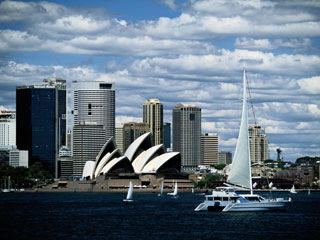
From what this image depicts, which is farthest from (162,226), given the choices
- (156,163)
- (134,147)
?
(156,163)

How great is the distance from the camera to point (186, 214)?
8700 cm

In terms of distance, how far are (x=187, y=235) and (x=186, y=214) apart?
25622mm

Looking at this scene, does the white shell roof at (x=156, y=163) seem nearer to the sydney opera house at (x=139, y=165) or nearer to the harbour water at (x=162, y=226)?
the sydney opera house at (x=139, y=165)

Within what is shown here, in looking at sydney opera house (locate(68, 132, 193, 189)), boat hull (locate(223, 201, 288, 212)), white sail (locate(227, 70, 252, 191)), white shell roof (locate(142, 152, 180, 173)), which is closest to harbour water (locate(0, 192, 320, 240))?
boat hull (locate(223, 201, 288, 212))

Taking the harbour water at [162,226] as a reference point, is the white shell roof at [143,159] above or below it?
above

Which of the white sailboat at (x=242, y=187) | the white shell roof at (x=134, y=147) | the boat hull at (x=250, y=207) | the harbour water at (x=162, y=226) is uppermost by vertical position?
the white shell roof at (x=134, y=147)

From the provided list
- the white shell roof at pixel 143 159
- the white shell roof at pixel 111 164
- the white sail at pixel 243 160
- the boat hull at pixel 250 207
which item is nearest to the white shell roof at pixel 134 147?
the white shell roof at pixel 143 159

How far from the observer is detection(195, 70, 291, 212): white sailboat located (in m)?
77.8

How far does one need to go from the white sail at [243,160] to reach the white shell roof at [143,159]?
11449 cm

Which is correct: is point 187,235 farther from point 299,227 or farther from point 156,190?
point 156,190

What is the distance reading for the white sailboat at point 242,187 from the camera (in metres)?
77.8

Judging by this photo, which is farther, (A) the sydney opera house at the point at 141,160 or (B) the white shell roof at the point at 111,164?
(A) the sydney opera house at the point at 141,160

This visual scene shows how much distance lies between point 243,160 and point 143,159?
118 m

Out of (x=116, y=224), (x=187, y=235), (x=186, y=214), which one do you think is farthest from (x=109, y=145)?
(x=187, y=235)
